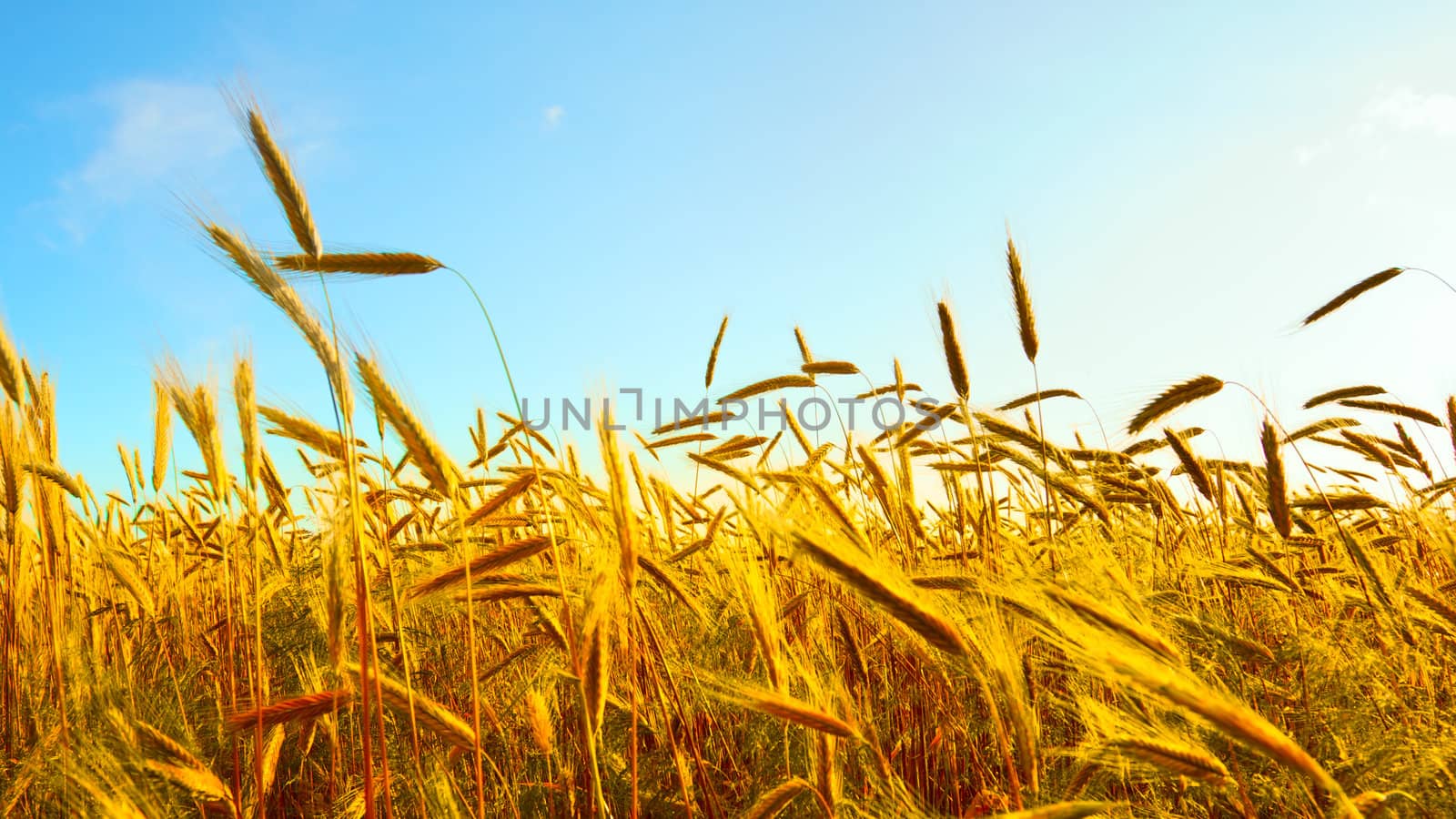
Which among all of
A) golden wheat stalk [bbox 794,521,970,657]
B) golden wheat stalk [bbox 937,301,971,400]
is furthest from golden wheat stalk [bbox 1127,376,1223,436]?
golden wheat stalk [bbox 794,521,970,657]

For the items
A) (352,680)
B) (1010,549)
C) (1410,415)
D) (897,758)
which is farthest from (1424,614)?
(352,680)

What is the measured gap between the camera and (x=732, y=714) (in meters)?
2.62

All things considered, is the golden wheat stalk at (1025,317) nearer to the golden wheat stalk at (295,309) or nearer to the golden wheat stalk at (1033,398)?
the golden wheat stalk at (1033,398)

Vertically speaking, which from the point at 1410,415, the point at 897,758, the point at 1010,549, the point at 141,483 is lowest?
the point at 897,758

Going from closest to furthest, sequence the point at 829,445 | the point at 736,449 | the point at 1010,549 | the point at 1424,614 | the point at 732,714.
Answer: the point at 1424,614
the point at 732,714
the point at 1010,549
the point at 736,449
the point at 829,445

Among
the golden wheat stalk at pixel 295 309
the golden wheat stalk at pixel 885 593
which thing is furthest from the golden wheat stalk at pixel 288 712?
the golden wheat stalk at pixel 885 593

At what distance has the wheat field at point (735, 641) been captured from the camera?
144 cm

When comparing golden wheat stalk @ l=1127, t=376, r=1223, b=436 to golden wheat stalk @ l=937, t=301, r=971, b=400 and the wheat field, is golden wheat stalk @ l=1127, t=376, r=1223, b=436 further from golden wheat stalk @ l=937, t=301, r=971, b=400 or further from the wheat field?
Answer: golden wheat stalk @ l=937, t=301, r=971, b=400

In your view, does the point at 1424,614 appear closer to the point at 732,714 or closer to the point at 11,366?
the point at 732,714

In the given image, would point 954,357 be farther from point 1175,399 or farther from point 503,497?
point 503,497

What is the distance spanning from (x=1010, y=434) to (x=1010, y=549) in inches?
20.5

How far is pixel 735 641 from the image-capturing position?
2.81m

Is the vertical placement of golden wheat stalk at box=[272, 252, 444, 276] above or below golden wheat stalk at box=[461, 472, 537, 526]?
above

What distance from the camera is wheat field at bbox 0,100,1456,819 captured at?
1.44 meters
